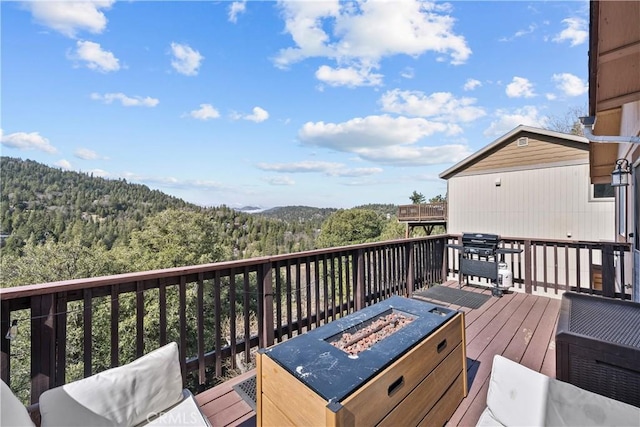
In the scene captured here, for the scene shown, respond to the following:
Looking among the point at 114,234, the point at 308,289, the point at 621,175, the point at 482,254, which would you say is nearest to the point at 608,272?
the point at 621,175

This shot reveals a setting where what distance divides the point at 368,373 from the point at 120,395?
128 cm

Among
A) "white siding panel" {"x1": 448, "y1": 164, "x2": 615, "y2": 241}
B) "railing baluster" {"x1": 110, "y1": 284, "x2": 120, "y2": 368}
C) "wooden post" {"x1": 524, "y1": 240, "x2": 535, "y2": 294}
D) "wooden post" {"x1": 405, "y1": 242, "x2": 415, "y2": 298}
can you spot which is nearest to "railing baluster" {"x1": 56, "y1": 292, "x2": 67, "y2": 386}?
"railing baluster" {"x1": 110, "y1": 284, "x2": 120, "y2": 368}

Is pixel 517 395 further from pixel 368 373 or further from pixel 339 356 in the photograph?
pixel 339 356

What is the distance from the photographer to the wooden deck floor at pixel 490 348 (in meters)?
1.86

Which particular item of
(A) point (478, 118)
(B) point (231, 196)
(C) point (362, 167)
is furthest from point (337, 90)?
(B) point (231, 196)

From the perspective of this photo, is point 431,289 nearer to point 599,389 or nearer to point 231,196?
point 599,389

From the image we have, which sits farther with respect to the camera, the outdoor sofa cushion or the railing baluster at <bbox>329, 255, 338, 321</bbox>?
the railing baluster at <bbox>329, 255, 338, 321</bbox>

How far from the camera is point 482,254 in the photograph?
4512 millimetres

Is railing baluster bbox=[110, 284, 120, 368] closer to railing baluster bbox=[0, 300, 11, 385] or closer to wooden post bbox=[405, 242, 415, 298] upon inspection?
railing baluster bbox=[0, 300, 11, 385]

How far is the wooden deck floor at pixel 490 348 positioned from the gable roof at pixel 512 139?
682cm

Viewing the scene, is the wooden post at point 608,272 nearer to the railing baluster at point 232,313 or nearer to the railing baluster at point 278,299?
the railing baluster at point 278,299

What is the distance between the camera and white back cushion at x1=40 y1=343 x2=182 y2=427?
1.31m

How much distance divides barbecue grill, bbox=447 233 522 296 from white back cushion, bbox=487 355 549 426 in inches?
127

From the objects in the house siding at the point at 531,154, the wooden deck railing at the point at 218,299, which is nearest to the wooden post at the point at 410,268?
the wooden deck railing at the point at 218,299
